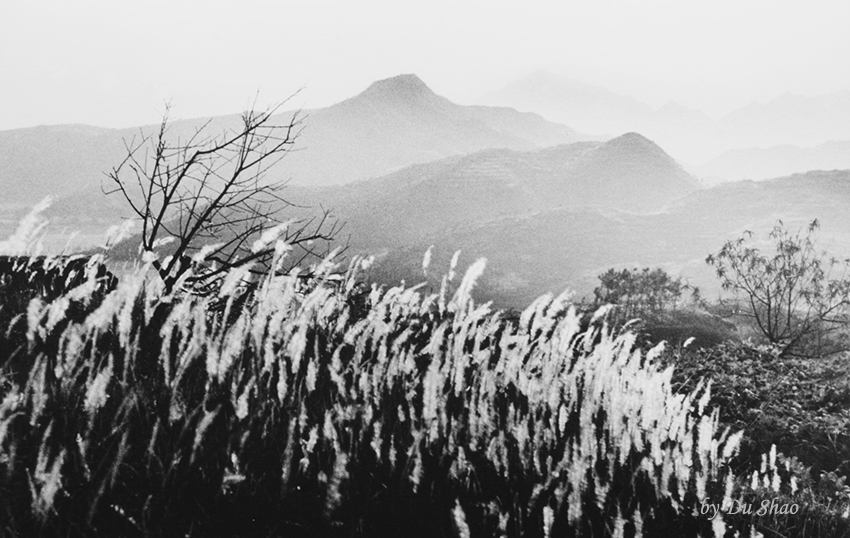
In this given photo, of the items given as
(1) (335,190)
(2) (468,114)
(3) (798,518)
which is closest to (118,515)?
(3) (798,518)

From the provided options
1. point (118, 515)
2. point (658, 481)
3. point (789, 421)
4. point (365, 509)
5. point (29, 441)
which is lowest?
point (789, 421)

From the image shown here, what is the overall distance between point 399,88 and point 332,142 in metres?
23.9

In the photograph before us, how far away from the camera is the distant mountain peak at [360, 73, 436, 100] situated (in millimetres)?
105625

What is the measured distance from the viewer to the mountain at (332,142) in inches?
2987

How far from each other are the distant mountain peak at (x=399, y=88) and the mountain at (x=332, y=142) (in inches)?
7.8

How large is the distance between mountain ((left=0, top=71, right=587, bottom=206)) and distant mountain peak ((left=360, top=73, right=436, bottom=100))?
0.65 feet

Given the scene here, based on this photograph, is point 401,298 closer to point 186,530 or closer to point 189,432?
point 189,432

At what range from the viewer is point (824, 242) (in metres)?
29.4

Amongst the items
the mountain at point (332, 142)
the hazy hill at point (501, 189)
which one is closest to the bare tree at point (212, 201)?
the hazy hill at point (501, 189)

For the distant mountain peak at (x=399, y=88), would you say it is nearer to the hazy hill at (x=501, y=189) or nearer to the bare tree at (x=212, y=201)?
the hazy hill at (x=501, y=189)

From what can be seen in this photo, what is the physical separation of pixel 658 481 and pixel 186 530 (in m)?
1.89

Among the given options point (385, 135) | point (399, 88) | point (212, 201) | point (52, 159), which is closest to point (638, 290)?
point (212, 201)

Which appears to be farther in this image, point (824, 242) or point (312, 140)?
point (312, 140)

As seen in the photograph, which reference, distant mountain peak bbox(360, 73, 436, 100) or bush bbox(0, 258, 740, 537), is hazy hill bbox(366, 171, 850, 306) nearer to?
bush bbox(0, 258, 740, 537)
